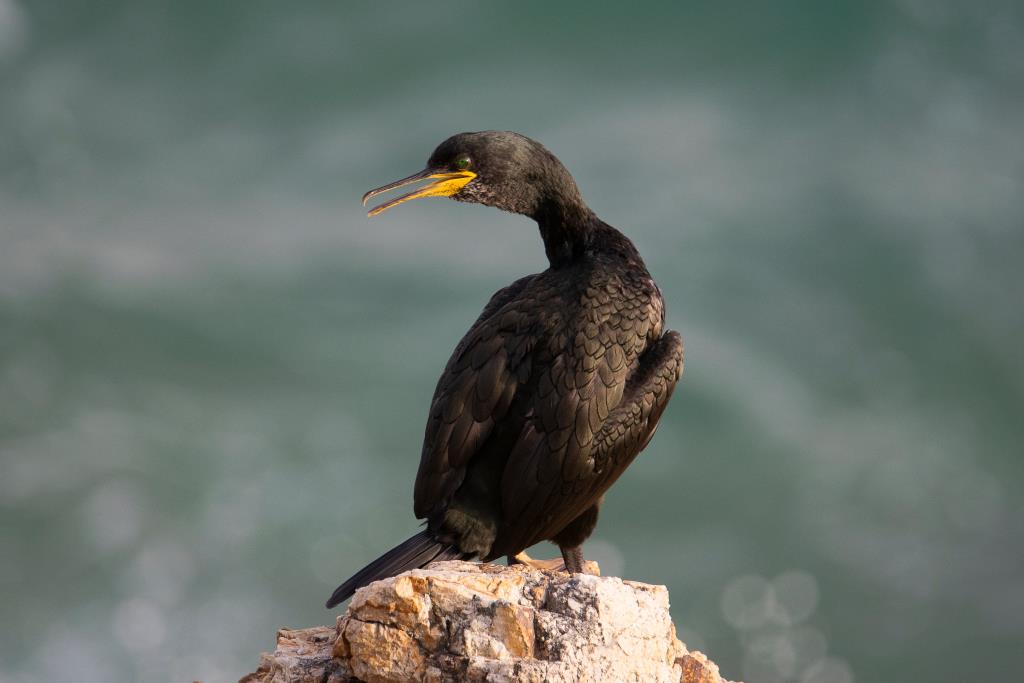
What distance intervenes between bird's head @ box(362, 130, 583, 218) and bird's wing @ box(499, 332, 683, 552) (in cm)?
109

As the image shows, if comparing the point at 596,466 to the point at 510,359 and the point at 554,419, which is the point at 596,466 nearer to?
the point at 554,419

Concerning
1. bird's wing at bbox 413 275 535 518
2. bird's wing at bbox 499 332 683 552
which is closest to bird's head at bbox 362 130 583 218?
bird's wing at bbox 413 275 535 518

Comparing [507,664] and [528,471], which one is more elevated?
[528,471]

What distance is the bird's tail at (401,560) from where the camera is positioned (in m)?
5.79

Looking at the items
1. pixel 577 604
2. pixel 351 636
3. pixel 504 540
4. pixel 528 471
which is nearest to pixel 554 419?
pixel 528 471

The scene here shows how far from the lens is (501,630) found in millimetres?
4711

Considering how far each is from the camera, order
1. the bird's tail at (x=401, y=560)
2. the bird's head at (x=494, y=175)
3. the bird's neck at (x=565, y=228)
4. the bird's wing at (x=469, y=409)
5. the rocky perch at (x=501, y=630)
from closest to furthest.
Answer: the rocky perch at (x=501, y=630) → the bird's tail at (x=401, y=560) → the bird's wing at (x=469, y=409) → the bird's head at (x=494, y=175) → the bird's neck at (x=565, y=228)

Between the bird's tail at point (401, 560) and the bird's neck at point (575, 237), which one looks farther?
the bird's neck at point (575, 237)

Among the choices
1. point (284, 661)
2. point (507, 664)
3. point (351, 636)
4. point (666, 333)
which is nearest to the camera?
point (507, 664)

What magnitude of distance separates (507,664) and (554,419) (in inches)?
67.4

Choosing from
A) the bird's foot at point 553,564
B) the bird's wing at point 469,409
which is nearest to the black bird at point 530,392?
the bird's wing at point 469,409

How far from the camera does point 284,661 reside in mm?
5406

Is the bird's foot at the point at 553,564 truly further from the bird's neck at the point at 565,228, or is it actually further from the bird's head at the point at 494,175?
the bird's head at the point at 494,175

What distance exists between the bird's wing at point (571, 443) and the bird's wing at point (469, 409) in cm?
21
